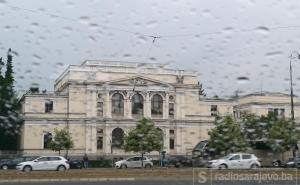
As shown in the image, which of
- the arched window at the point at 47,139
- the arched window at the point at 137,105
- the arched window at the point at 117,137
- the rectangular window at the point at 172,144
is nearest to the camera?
the arched window at the point at 47,139

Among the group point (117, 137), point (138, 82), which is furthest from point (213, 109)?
point (117, 137)

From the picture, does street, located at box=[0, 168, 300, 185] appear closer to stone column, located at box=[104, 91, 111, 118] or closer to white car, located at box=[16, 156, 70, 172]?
white car, located at box=[16, 156, 70, 172]

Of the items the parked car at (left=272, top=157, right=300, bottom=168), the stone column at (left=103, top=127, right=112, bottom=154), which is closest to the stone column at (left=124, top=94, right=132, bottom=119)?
the stone column at (left=103, top=127, right=112, bottom=154)

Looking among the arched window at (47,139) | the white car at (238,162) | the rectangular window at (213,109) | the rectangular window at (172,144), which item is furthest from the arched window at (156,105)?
the white car at (238,162)

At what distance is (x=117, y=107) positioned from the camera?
59.5 m

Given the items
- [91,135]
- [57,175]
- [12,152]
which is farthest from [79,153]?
[57,175]

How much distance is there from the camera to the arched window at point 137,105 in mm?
60031

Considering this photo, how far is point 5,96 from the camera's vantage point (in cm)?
4075

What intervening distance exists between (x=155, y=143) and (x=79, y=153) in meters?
11.2

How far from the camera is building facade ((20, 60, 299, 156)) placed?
5678 cm

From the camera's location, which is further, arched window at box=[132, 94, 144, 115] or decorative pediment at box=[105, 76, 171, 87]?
arched window at box=[132, 94, 144, 115]

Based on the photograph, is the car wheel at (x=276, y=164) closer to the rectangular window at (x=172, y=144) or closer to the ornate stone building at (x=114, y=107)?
the ornate stone building at (x=114, y=107)

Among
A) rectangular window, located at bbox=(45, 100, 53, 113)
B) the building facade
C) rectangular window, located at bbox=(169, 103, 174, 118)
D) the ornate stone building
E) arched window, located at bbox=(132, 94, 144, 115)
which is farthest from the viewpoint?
rectangular window, located at bbox=(169, 103, 174, 118)

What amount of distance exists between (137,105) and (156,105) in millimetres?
2038
